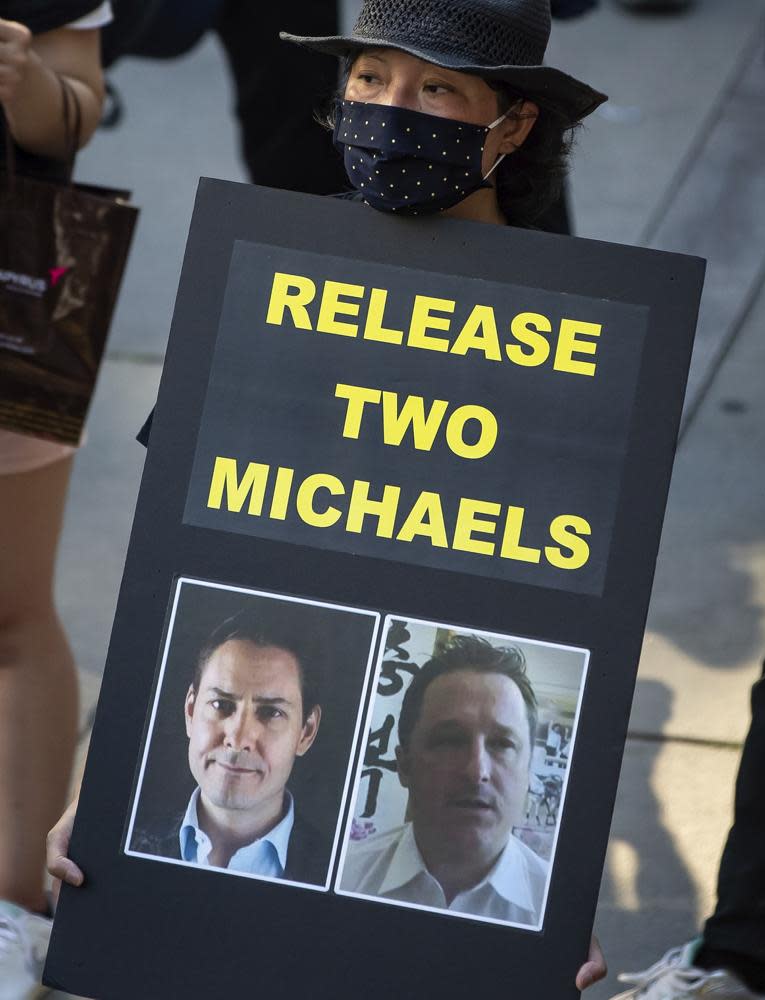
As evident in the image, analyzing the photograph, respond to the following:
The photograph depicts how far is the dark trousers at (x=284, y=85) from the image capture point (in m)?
4.25

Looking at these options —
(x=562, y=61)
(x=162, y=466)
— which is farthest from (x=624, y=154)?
(x=162, y=466)

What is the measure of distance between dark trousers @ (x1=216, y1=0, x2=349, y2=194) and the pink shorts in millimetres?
1743

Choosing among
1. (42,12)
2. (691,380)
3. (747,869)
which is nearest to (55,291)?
(42,12)

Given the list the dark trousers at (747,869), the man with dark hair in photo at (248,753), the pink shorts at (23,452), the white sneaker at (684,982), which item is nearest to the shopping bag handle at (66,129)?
the pink shorts at (23,452)

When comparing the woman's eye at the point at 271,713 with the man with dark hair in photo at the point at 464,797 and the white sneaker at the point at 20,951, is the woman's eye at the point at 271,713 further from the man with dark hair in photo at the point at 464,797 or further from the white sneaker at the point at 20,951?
the white sneaker at the point at 20,951

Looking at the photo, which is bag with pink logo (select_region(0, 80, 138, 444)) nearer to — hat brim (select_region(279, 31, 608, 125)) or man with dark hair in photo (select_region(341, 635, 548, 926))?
hat brim (select_region(279, 31, 608, 125))

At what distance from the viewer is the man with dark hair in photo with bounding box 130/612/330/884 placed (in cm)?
192

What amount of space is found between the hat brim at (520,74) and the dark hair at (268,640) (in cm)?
72

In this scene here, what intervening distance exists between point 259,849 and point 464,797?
0.26 metres

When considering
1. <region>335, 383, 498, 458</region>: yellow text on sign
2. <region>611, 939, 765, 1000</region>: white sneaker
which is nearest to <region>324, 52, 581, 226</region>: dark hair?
<region>335, 383, 498, 458</region>: yellow text on sign

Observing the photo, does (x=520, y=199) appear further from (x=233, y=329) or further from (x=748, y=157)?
(x=748, y=157)

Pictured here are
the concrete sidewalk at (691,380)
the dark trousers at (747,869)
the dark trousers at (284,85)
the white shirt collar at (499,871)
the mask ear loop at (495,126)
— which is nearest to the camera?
the white shirt collar at (499,871)

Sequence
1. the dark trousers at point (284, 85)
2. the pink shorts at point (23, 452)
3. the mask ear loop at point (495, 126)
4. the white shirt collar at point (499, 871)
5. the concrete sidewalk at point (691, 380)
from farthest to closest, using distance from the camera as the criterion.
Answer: the dark trousers at point (284, 85)
the concrete sidewalk at point (691, 380)
the pink shorts at point (23, 452)
the mask ear loop at point (495, 126)
the white shirt collar at point (499, 871)

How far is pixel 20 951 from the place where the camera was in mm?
2672
